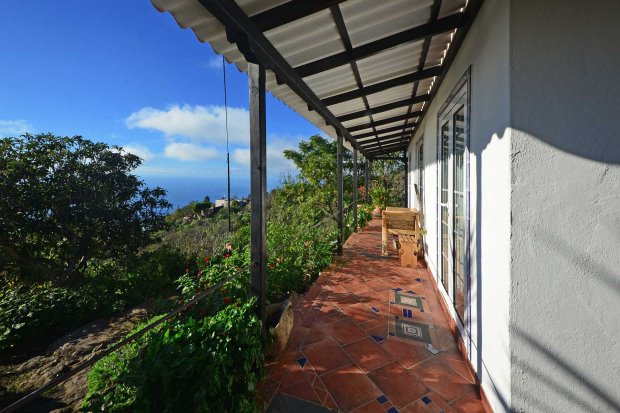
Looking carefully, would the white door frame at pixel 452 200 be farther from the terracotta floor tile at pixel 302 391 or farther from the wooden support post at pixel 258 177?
the wooden support post at pixel 258 177

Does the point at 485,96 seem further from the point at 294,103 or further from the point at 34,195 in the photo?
the point at 34,195

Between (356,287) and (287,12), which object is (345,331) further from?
(287,12)

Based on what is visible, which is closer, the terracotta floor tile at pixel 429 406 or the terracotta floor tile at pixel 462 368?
the terracotta floor tile at pixel 429 406

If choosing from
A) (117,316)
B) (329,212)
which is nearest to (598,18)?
(117,316)

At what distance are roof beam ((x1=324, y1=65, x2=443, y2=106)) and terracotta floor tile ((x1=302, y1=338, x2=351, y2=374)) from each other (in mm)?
2973

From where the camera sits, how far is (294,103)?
3.60m

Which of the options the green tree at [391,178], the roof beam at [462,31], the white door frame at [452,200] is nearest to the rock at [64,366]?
the white door frame at [452,200]

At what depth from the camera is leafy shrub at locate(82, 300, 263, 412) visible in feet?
4.74

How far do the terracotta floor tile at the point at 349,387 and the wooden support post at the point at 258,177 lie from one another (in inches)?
29.8

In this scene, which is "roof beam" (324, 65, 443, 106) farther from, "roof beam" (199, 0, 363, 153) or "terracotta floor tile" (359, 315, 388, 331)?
"terracotta floor tile" (359, 315, 388, 331)

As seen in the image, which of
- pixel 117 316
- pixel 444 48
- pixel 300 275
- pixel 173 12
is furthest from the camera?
pixel 117 316

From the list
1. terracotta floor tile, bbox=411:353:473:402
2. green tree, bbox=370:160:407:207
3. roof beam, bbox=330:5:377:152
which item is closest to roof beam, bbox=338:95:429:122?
roof beam, bbox=330:5:377:152

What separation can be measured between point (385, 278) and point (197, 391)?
11.1 feet

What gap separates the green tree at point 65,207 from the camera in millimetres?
5941
